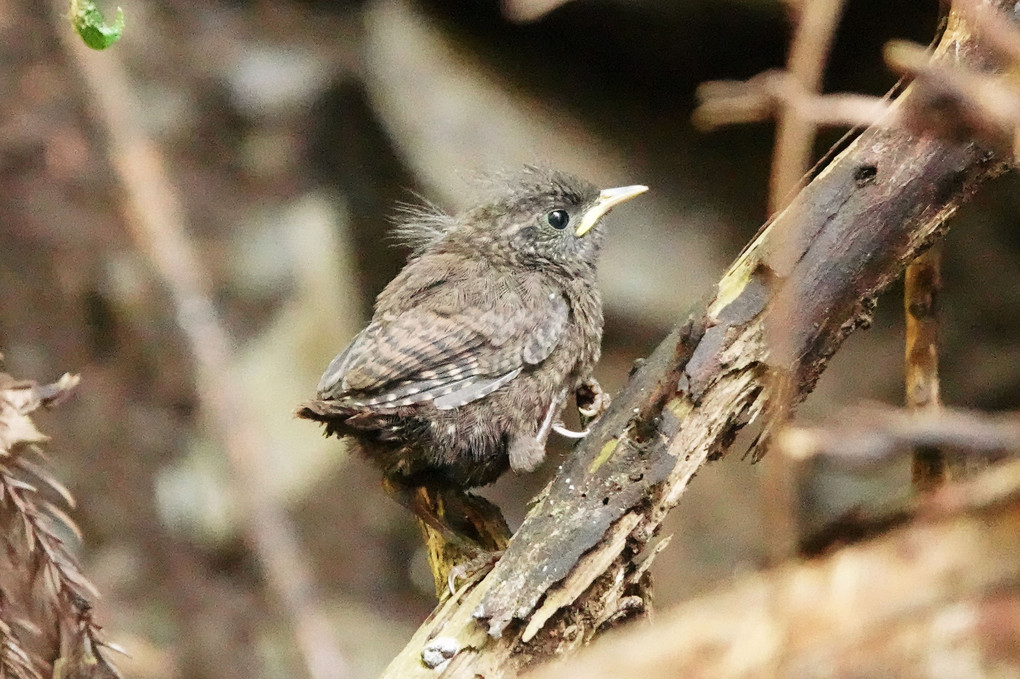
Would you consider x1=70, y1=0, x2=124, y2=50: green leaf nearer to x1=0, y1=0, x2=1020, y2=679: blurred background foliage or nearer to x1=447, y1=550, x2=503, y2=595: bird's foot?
x1=447, y1=550, x2=503, y2=595: bird's foot

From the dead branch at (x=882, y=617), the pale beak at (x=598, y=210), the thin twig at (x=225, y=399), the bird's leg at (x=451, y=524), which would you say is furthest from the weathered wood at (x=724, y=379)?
the thin twig at (x=225, y=399)

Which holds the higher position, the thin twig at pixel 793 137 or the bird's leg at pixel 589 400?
the bird's leg at pixel 589 400

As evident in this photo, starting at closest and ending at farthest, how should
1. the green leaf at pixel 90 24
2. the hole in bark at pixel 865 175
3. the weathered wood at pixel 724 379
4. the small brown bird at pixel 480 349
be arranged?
the green leaf at pixel 90 24
the weathered wood at pixel 724 379
the hole in bark at pixel 865 175
the small brown bird at pixel 480 349

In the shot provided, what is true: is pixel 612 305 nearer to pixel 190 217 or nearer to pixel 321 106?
pixel 321 106

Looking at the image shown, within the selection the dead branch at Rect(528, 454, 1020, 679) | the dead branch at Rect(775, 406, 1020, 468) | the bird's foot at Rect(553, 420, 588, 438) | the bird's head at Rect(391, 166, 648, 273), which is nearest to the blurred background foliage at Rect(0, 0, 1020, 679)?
the bird's head at Rect(391, 166, 648, 273)

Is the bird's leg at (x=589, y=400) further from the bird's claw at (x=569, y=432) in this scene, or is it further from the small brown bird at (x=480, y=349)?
the bird's claw at (x=569, y=432)

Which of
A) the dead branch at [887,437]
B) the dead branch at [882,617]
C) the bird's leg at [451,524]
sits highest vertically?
the bird's leg at [451,524]

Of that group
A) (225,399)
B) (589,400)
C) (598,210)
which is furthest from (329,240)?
(225,399)

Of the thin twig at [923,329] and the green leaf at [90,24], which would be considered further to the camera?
the thin twig at [923,329]
